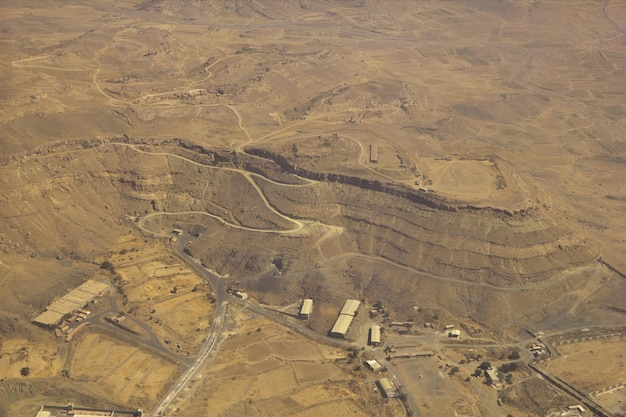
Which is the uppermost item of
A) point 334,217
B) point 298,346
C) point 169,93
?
point 169,93

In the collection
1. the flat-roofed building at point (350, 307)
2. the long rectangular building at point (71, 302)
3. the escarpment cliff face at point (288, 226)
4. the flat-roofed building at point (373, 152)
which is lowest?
the flat-roofed building at point (350, 307)

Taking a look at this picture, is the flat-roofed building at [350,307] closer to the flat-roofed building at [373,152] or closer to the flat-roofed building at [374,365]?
the flat-roofed building at [374,365]

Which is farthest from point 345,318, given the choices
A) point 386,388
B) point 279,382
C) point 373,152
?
point 373,152

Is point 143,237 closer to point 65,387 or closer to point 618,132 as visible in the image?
point 65,387

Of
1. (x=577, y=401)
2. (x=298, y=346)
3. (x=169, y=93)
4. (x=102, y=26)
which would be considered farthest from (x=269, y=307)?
(x=102, y=26)

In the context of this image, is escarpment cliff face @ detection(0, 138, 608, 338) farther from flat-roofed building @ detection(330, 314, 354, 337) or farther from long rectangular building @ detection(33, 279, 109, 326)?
long rectangular building @ detection(33, 279, 109, 326)

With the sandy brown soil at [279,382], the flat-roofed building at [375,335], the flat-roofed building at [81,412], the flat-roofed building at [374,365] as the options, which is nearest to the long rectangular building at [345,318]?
the sandy brown soil at [279,382]

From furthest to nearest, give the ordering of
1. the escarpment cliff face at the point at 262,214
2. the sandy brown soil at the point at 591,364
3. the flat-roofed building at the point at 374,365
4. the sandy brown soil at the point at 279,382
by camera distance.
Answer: the escarpment cliff face at the point at 262,214 < the flat-roofed building at the point at 374,365 < the sandy brown soil at the point at 591,364 < the sandy brown soil at the point at 279,382
